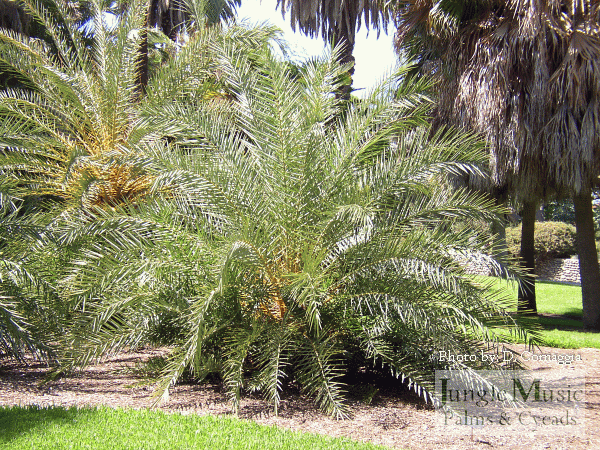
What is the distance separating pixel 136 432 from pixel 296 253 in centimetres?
236

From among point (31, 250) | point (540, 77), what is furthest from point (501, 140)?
point (31, 250)

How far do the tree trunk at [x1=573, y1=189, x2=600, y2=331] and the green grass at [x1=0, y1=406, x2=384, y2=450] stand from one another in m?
9.19

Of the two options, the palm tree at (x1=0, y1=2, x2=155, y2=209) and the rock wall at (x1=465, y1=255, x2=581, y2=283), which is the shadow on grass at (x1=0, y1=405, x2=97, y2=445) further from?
the rock wall at (x1=465, y1=255, x2=581, y2=283)

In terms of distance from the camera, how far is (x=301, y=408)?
477 centimetres

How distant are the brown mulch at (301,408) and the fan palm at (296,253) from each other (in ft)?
0.70

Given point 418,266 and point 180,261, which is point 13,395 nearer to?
point 180,261

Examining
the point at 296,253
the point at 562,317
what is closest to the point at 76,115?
the point at 296,253

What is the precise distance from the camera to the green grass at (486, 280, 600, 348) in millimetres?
8219

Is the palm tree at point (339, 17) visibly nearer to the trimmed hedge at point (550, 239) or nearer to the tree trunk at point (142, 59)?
the tree trunk at point (142, 59)

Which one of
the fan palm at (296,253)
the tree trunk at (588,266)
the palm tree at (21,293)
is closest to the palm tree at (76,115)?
the palm tree at (21,293)

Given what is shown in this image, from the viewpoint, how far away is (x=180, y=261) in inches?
195

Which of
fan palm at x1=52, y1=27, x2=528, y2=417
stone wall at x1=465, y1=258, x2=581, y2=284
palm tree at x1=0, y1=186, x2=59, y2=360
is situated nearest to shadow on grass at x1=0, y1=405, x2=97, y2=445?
fan palm at x1=52, y1=27, x2=528, y2=417

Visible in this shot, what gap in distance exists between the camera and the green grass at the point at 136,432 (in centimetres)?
349

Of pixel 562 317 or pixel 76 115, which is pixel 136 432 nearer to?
pixel 76 115
